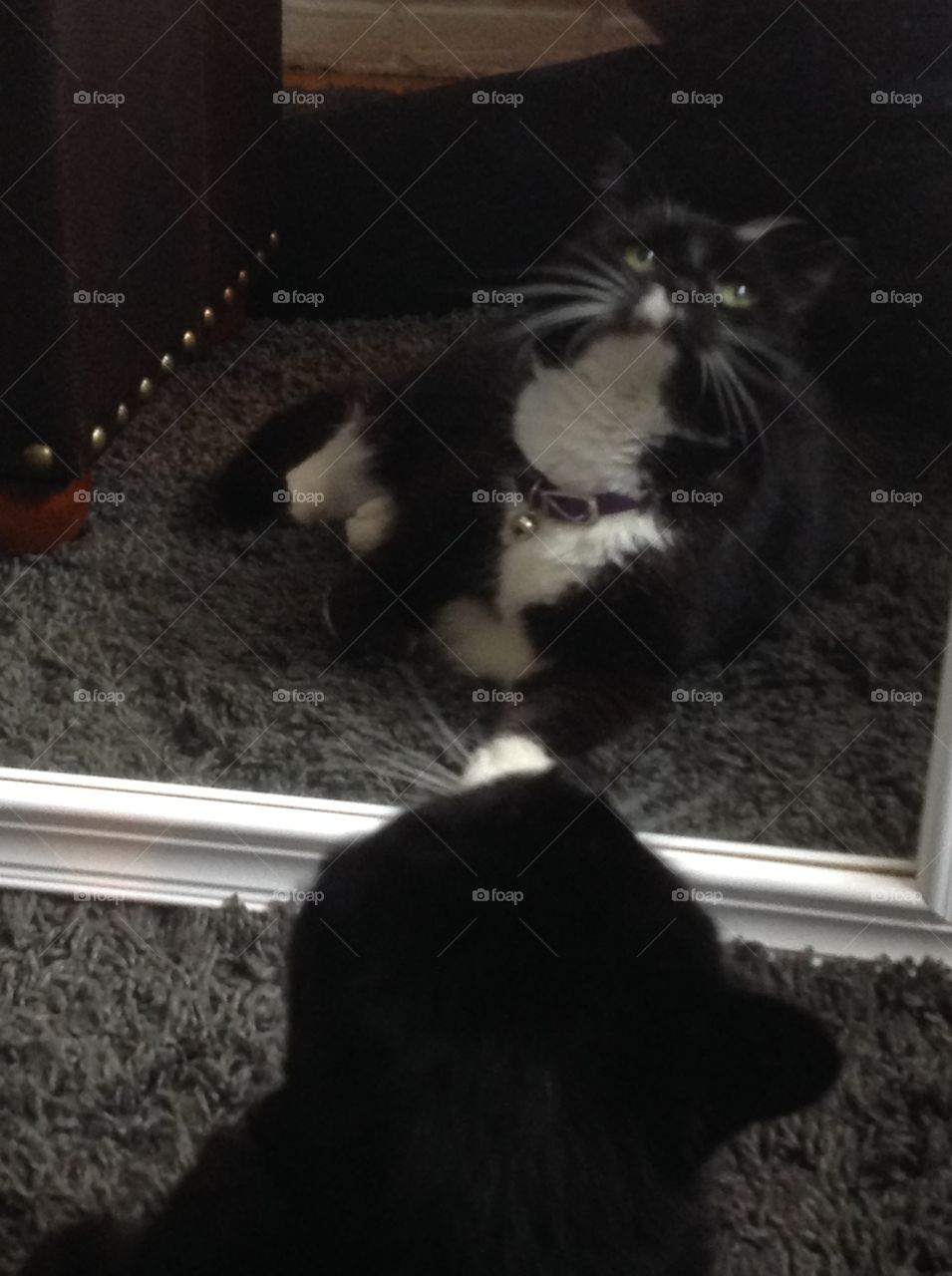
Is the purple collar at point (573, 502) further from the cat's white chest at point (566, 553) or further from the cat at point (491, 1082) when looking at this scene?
the cat at point (491, 1082)

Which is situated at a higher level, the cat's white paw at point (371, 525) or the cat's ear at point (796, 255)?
the cat's ear at point (796, 255)

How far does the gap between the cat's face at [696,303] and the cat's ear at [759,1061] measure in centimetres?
51

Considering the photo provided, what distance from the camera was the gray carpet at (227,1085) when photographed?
1.81ft

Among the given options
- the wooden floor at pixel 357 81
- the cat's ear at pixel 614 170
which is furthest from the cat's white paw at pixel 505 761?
the wooden floor at pixel 357 81

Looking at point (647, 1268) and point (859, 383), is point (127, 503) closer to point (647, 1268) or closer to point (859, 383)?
point (859, 383)

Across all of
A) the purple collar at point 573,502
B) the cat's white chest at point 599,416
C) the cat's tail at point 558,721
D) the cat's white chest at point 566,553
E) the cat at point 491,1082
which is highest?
the cat's white chest at point 599,416

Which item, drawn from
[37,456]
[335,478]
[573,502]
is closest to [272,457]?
[335,478]

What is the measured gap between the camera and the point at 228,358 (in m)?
1.22

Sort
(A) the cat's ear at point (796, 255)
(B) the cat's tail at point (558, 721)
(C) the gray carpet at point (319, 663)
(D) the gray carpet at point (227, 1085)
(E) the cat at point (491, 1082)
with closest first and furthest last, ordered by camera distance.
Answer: (E) the cat at point (491, 1082) < (D) the gray carpet at point (227, 1085) < (B) the cat's tail at point (558, 721) < (C) the gray carpet at point (319, 663) < (A) the cat's ear at point (796, 255)

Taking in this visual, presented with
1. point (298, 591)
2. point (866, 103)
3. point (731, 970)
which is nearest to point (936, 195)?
point (866, 103)

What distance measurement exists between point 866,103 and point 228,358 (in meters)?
0.63

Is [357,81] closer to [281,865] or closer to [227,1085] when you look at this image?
[281,865]

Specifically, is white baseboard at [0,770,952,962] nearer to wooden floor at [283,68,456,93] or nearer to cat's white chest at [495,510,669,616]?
cat's white chest at [495,510,669,616]

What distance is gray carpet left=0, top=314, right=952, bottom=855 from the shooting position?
0.80 metres
